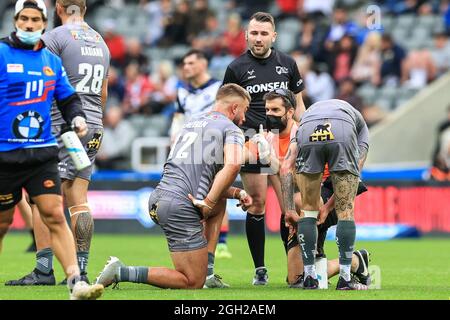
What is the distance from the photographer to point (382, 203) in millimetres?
19656

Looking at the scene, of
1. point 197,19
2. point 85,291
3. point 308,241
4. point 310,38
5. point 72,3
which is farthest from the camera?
point 197,19

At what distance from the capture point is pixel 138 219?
20.4 metres

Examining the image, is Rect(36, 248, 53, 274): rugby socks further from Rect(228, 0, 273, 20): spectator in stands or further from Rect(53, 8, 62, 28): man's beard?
Rect(228, 0, 273, 20): spectator in stands

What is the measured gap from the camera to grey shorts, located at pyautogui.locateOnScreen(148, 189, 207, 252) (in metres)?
9.96

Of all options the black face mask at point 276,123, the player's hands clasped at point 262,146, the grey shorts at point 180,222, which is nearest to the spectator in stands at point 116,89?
the black face mask at point 276,123

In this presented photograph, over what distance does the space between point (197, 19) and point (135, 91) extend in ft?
8.09

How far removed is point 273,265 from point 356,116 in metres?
4.01

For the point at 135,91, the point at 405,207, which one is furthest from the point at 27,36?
the point at 135,91

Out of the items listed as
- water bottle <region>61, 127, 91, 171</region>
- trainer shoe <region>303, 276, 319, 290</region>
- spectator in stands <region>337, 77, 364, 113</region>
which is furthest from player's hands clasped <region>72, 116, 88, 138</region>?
spectator in stands <region>337, 77, 364, 113</region>

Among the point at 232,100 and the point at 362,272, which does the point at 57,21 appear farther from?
the point at 362,272

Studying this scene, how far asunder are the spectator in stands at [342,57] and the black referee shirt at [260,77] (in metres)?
11.5

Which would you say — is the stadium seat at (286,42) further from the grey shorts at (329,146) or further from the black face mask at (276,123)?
the grey shorts at (329,146)
